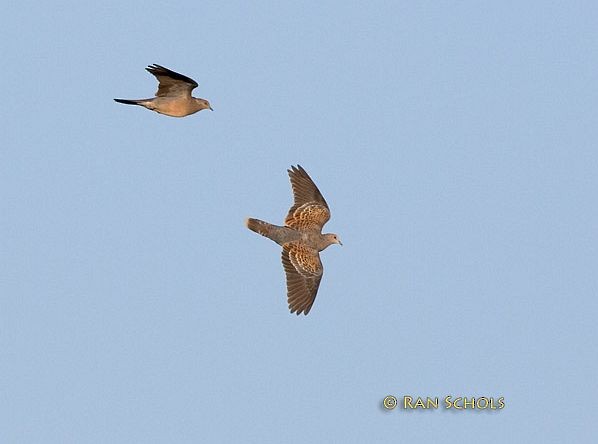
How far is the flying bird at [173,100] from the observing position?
97.3 ft

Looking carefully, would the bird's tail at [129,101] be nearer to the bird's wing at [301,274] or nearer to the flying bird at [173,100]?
the flying bird at [173,100]

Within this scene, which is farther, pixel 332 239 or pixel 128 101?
pixel 332 239

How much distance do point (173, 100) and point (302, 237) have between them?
420cm

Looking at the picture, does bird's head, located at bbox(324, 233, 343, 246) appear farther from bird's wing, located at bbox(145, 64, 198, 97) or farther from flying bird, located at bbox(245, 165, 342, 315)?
bird's wing, located at bbox(145, 64, 198, 97)

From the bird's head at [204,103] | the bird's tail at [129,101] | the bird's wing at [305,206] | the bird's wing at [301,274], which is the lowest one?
the bird's wing at [301,274]

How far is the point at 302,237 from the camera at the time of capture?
3020cm

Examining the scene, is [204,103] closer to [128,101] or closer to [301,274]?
[128,101]

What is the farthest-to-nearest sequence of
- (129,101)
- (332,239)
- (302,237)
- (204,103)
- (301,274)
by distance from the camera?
(204,103)
(332,239)
(129,101)
(302,237)
(301,274)

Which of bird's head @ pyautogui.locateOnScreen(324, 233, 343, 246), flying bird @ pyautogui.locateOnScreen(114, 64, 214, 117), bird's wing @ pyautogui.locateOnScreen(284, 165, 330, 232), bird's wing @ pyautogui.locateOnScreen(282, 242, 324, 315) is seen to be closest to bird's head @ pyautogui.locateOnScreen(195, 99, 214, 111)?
flying bird @ pyautogui.locateOnScreen(114, 64, 214, 117)

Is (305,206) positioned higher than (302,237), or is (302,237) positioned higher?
(305,206)

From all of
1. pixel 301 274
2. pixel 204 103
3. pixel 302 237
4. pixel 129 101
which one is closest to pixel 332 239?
pixel 302 237

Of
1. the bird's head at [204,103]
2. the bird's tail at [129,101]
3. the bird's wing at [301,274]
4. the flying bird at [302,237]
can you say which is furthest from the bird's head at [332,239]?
the bird's tail at [129,101]

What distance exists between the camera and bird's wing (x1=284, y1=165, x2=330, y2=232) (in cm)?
3073

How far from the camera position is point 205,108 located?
31.0 metres
